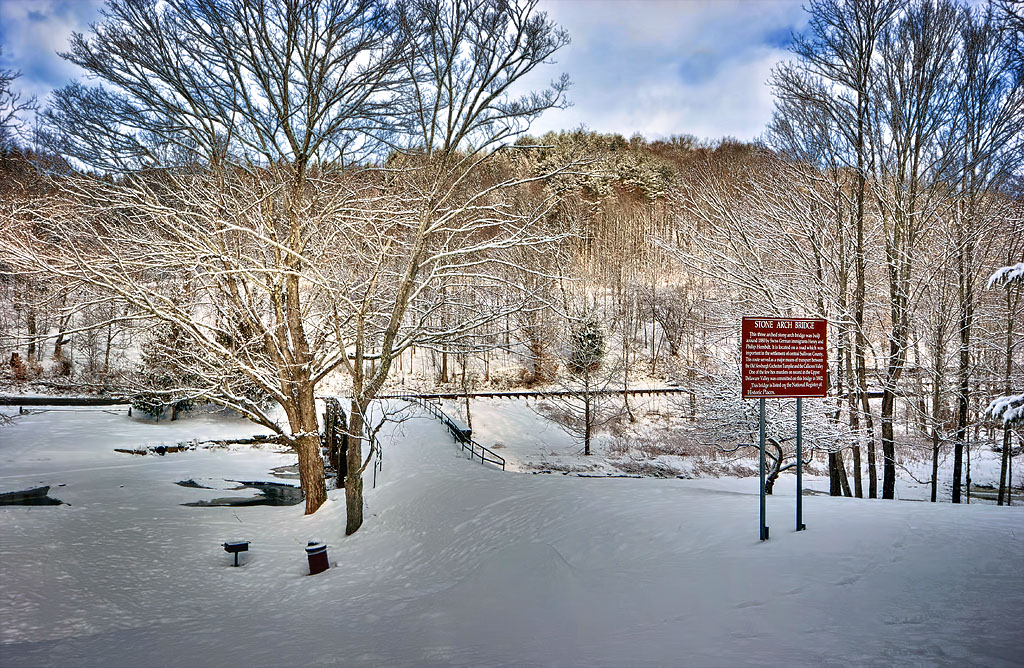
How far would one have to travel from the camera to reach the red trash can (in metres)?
8.40

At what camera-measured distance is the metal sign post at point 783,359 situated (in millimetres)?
6309

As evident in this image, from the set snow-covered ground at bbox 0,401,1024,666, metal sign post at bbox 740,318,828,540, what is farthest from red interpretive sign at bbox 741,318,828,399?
snow-covered ground at bbox 0,401,1024,666

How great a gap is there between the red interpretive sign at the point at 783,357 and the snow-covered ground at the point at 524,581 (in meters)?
1.69

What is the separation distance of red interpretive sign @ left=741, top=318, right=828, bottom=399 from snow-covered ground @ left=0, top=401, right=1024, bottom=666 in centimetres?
169

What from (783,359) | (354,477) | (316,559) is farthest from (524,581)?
(354,477)

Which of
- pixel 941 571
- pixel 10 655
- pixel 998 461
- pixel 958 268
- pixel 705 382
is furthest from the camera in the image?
pixel 998 461

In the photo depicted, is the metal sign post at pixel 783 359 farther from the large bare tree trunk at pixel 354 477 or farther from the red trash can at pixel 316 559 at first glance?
the large bare tree trunk at pixel 354 477

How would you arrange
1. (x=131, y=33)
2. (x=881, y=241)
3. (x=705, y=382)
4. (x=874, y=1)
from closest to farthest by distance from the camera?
1. (x=131, y=33)
2. (x=874, y=1)
3. (x=881, y=241)
4. (x=705, y=382)

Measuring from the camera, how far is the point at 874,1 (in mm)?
12094

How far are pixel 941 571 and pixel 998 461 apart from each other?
2532cm

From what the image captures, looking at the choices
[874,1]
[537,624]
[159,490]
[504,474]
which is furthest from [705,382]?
[159,490]

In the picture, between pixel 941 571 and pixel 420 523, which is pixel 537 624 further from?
pixel 420 523

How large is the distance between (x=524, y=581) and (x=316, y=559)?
12.1 feet

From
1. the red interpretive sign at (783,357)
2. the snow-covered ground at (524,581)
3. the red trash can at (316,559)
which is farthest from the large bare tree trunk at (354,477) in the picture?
the red interpretive sign at (783,357)
